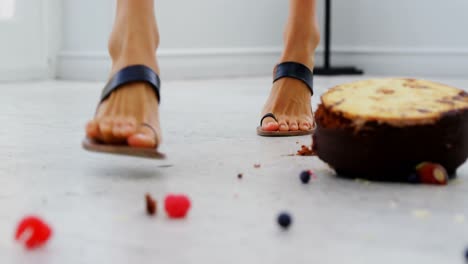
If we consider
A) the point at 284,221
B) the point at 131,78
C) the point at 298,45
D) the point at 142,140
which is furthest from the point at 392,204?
the point at 298,45

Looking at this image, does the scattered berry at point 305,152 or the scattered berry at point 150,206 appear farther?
the scattered berry at point 305,152

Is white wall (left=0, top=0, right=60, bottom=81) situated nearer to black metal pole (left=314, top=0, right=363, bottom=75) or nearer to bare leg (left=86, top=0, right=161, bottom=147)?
black metal pole (left=314, top=0, right=363, bottom=75)

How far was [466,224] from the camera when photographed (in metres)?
0.75

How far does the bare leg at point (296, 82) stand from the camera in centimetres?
144

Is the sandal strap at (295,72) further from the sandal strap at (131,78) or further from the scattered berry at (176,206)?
the scattered berry at (176,206)

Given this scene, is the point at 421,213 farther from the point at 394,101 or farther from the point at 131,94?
the point at 131,94

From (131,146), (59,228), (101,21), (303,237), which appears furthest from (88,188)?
(101,21)

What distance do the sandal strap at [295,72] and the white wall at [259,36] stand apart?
1758mm

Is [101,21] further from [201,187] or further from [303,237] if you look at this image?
[303,237]

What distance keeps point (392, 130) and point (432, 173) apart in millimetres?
79

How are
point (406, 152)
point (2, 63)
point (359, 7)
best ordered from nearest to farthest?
point (406, 152)
point (2, 63)
point (359, 7)

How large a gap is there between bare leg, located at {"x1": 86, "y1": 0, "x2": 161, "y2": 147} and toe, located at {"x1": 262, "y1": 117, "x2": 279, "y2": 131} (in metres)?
0.31

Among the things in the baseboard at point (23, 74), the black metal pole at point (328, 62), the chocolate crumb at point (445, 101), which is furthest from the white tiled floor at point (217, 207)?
the black metal pole at point (328, 62)

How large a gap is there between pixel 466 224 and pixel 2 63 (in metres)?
2.65
